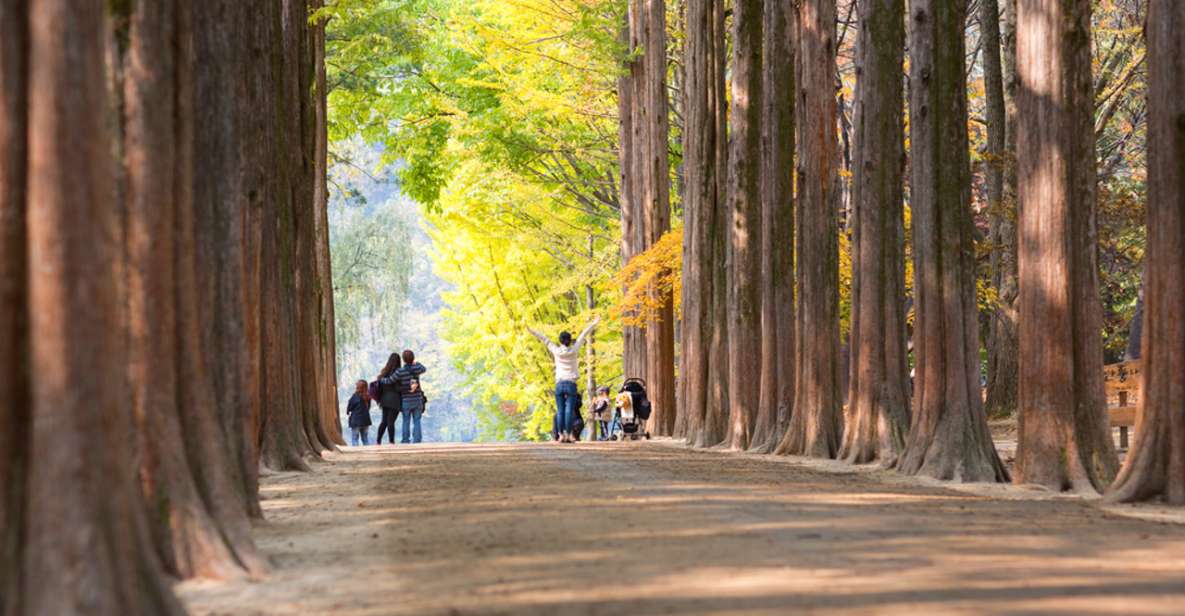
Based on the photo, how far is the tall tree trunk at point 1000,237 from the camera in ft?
96.1

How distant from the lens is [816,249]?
72.5 ft

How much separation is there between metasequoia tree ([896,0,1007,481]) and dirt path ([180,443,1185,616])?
160 cm


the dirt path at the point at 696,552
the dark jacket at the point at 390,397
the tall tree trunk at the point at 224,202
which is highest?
the tall tree trunk at the point at 224,202

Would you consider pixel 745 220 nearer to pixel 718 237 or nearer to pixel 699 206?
pixel 718 237

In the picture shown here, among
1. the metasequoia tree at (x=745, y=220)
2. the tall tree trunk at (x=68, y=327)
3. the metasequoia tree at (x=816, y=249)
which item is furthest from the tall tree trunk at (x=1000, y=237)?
the tall tree trunk at (x=68, y=327)

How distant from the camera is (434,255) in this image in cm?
5428

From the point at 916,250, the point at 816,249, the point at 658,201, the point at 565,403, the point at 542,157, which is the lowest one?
the point at 565,403

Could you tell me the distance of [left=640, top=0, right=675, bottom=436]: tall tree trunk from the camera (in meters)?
34.8

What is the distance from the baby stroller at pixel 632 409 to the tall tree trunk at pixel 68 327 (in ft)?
84.0

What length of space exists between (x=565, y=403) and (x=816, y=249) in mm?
9088

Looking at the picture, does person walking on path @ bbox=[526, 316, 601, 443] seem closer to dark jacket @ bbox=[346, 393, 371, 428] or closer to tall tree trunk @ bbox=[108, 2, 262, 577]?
dark jacket @ bbox=[346, 393, 371, 428]

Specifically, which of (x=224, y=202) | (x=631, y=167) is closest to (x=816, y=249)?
(x=224, y=202)

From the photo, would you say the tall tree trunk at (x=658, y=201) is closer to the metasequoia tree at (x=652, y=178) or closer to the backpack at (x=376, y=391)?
the metasequoia tree at (x=652, y=178)

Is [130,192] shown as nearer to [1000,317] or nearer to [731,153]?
[731,153]
